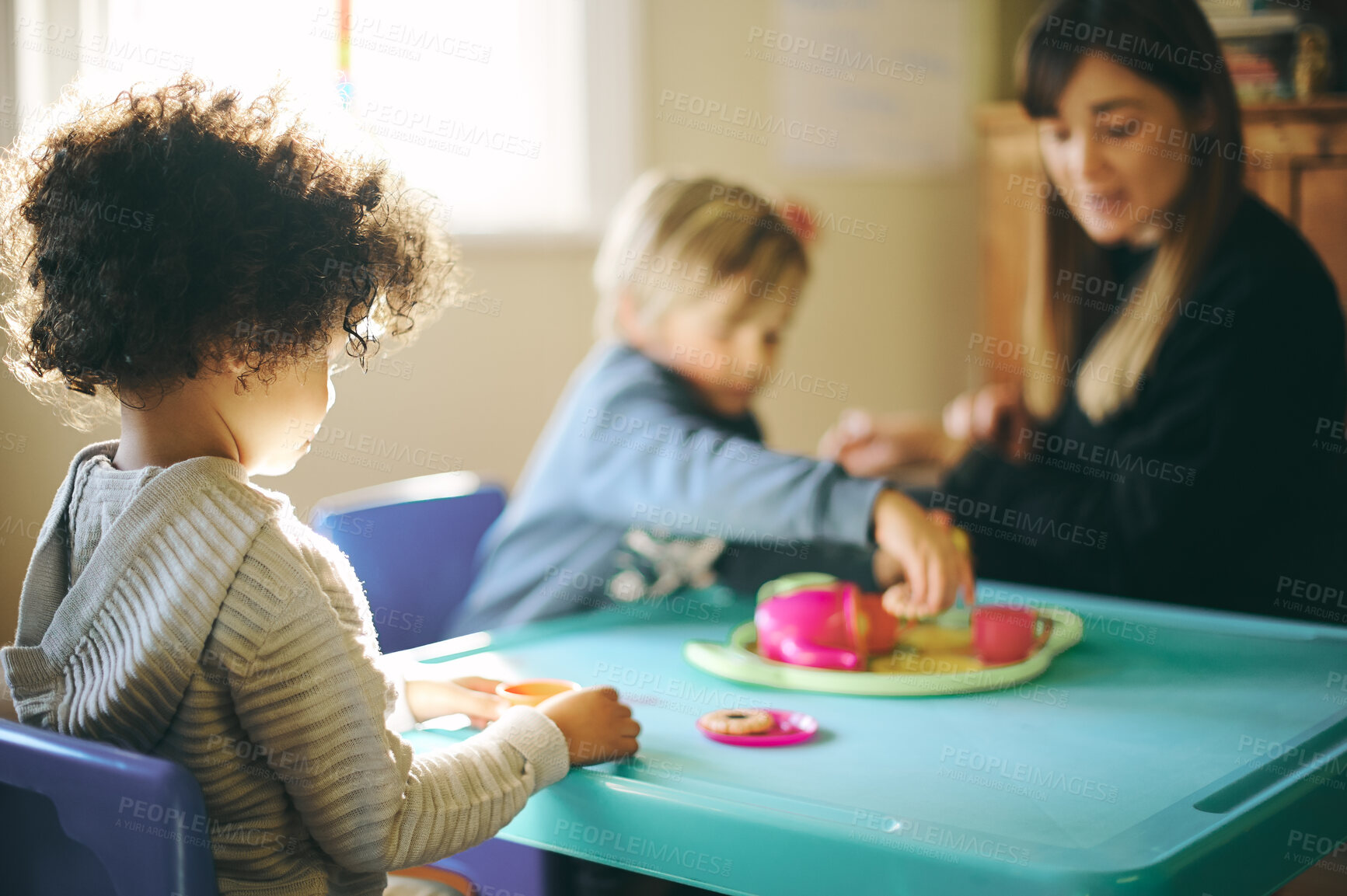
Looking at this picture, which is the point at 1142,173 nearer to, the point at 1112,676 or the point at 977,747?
the point at 1112,676

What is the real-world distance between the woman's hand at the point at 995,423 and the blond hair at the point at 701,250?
775 mm

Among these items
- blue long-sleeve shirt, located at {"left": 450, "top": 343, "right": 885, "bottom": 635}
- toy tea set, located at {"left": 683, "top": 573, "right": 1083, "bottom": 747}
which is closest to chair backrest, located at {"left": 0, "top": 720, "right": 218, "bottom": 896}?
toy tea set, located at {"left": 683, "top": 573, "right": 1083, "bottom": 747}

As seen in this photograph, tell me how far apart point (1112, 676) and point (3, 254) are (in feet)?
3.14

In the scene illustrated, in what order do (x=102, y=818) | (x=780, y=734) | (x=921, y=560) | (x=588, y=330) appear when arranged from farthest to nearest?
1. (x=588, y=330)
2. (x=921, y=560)
3. (x=780, y=734)
4. (x=102, y=818)

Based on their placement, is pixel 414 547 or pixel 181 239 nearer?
pixel 181 239

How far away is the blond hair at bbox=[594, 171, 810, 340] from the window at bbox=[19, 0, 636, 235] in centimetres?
49

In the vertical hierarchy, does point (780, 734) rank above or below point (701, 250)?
below

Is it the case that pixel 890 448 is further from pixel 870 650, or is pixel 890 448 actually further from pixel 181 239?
pixel 181 239

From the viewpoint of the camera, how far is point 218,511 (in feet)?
2.34

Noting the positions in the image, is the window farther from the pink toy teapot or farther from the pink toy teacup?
the pink toy teacup

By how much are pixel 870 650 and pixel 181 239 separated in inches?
27.5

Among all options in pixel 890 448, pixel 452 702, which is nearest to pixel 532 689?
pixel 452 702

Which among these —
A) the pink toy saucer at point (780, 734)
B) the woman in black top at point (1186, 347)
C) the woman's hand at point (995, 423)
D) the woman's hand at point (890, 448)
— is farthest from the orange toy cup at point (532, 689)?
the woman's hand at point (995, 423)

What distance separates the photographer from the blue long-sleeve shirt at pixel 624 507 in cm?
138
